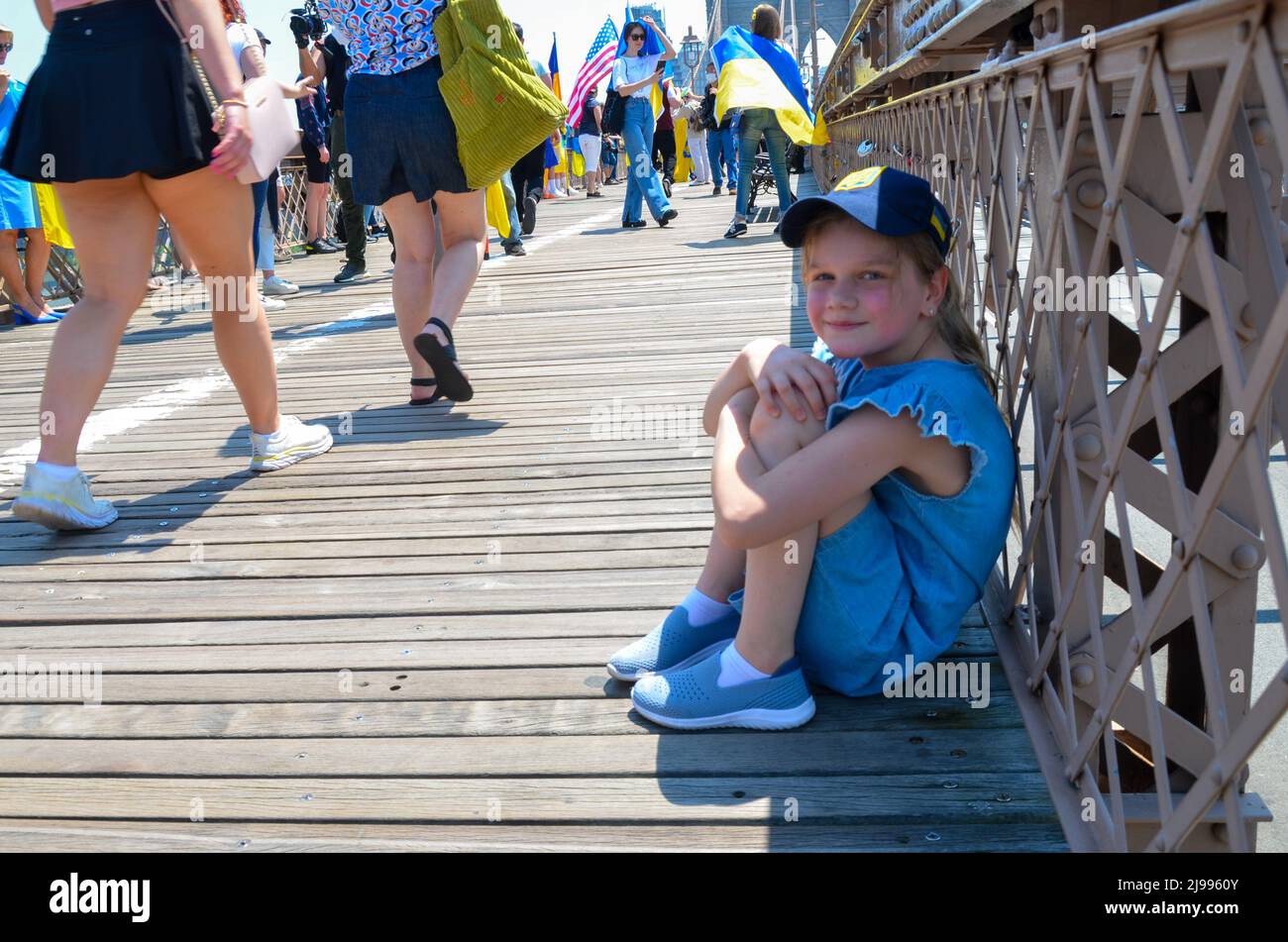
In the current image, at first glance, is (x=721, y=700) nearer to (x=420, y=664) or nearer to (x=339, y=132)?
(x=420, y=664)

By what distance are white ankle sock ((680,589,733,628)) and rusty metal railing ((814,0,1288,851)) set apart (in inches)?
21.6

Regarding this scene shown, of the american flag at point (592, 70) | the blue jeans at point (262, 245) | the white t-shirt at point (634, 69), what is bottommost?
the blue jeans at point (262, 245)

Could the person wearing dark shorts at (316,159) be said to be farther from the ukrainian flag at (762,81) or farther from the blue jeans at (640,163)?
the ukrainian flag at (762,81)

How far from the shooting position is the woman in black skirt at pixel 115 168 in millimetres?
3246

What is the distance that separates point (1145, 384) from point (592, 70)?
63.6 feet

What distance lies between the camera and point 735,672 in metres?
2.17

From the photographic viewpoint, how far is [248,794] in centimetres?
205

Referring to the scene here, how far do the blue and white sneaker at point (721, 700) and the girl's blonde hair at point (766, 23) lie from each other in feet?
32.2

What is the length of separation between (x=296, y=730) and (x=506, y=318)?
4.63 metres

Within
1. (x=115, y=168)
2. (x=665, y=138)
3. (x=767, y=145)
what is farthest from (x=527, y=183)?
(x=115, y=168)

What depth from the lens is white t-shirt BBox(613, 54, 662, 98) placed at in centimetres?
1155

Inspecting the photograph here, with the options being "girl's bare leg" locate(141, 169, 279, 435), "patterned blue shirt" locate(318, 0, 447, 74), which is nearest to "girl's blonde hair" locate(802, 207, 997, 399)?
"girl's bare leg" locate(141, 169, 279, 435)

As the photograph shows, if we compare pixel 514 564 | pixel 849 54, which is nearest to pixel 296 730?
pixel 514 564

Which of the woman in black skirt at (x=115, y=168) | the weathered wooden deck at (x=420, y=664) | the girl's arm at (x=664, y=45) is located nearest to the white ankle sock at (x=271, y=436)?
the weathered wooden deck at (x=420, y=664)
